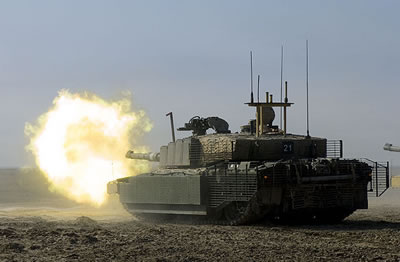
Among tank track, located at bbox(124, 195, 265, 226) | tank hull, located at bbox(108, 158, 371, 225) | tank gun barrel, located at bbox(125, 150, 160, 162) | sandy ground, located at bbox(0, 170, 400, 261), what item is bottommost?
sandy ground, located at bbox(0, 170, 400, 261)

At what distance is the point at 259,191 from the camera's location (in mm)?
24562

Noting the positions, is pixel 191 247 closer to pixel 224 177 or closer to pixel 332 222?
pixel 224 177

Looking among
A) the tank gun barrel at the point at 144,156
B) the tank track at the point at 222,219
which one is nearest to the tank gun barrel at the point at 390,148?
the tank gun barrel at the point at 144,156

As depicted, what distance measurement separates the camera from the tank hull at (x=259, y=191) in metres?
24.7

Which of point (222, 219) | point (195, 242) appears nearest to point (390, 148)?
point (222, 219)

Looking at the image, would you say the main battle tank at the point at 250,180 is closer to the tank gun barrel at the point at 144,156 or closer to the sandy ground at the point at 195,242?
the sandy ground at the point at 195,242

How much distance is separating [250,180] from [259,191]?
388mm

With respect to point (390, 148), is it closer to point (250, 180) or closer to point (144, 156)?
point (144, 156)

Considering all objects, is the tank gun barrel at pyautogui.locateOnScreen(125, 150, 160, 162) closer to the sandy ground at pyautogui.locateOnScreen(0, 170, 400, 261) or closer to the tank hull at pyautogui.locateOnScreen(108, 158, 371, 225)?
the tank hull at pyautogui.locateOnScreen(108, 158, 371, 225)

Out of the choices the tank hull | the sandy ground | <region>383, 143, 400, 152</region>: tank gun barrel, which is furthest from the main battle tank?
<region>383, 143, 400, 152</region>: tank gun barrel

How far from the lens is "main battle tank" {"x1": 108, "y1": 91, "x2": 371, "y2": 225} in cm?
2484

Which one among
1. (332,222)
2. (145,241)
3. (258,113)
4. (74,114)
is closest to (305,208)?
(332,222)

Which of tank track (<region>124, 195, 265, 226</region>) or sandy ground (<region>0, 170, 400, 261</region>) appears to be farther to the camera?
tank track (<region>124, 195, 265, 226</region>)

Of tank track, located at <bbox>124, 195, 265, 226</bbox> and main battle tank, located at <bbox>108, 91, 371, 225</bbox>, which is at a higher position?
main battle tank, located at <bbox>108, 91, 371, 225</bbox>
